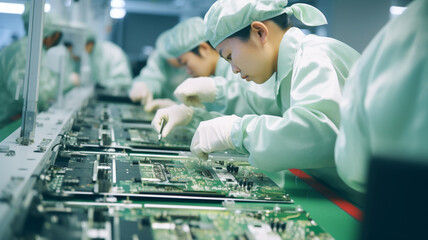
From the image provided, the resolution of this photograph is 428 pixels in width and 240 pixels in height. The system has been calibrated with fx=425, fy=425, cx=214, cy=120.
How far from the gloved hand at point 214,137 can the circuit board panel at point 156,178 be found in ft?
0.27

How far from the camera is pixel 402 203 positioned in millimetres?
590

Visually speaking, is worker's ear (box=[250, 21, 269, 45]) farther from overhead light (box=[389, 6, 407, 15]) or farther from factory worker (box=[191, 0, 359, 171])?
overhead light (box=[389, 6, 407, 15])

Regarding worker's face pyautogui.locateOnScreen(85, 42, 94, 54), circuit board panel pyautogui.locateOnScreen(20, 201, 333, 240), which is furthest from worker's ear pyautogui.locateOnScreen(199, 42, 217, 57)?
worker's face pyautogui.locateOnScreen(85, 42, 94, 54)

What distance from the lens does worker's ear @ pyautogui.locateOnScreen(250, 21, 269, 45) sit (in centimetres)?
182

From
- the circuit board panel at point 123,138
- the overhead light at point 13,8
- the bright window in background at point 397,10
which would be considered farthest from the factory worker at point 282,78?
the overhead light at point 13,8

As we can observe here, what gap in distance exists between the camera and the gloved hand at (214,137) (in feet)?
5.79

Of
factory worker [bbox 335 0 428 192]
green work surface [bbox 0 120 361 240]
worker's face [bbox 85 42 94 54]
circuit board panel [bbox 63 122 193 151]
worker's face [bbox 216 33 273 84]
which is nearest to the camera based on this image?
factory worker [bbox 335 0 428 192]

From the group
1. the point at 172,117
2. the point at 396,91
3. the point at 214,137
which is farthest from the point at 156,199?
the point at 172,117

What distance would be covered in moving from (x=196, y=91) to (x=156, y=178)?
3.96ft

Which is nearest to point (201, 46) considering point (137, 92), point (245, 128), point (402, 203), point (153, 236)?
point (137, 92)

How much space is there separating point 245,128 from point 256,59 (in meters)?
0.39

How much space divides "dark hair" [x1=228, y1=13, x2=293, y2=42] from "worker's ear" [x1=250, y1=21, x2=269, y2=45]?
0.08 ft

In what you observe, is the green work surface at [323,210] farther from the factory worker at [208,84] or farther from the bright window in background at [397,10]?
the factory worker at [208,84]

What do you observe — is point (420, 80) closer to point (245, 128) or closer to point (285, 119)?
point (285, 119)
